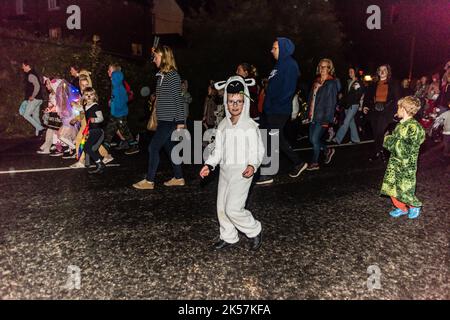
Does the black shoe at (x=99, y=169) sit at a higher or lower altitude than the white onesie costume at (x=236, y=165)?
lower

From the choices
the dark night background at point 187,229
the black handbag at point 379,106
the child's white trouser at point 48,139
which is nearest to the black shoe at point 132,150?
the dark night background at point 187,229

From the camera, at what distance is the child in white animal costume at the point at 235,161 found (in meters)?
3.96

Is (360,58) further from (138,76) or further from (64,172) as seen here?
(64,172)

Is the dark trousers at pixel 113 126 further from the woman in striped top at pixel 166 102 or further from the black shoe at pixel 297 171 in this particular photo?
the black shoe at pixel 297 171

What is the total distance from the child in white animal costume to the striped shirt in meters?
2.15

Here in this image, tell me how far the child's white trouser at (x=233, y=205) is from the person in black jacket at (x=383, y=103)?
17.4 ft

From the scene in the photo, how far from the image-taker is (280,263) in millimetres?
3873

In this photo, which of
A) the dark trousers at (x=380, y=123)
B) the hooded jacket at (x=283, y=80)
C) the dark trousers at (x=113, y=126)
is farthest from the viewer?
the dark trousers at (x=113, y=126)

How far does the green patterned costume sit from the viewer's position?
4.98m

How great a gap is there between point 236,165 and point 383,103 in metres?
5.44

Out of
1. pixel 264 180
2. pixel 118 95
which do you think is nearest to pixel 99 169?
pixel 118 95

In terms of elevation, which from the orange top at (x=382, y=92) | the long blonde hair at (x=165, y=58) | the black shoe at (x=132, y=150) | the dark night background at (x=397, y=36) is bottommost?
the black shoe at (x=132, y=150)
